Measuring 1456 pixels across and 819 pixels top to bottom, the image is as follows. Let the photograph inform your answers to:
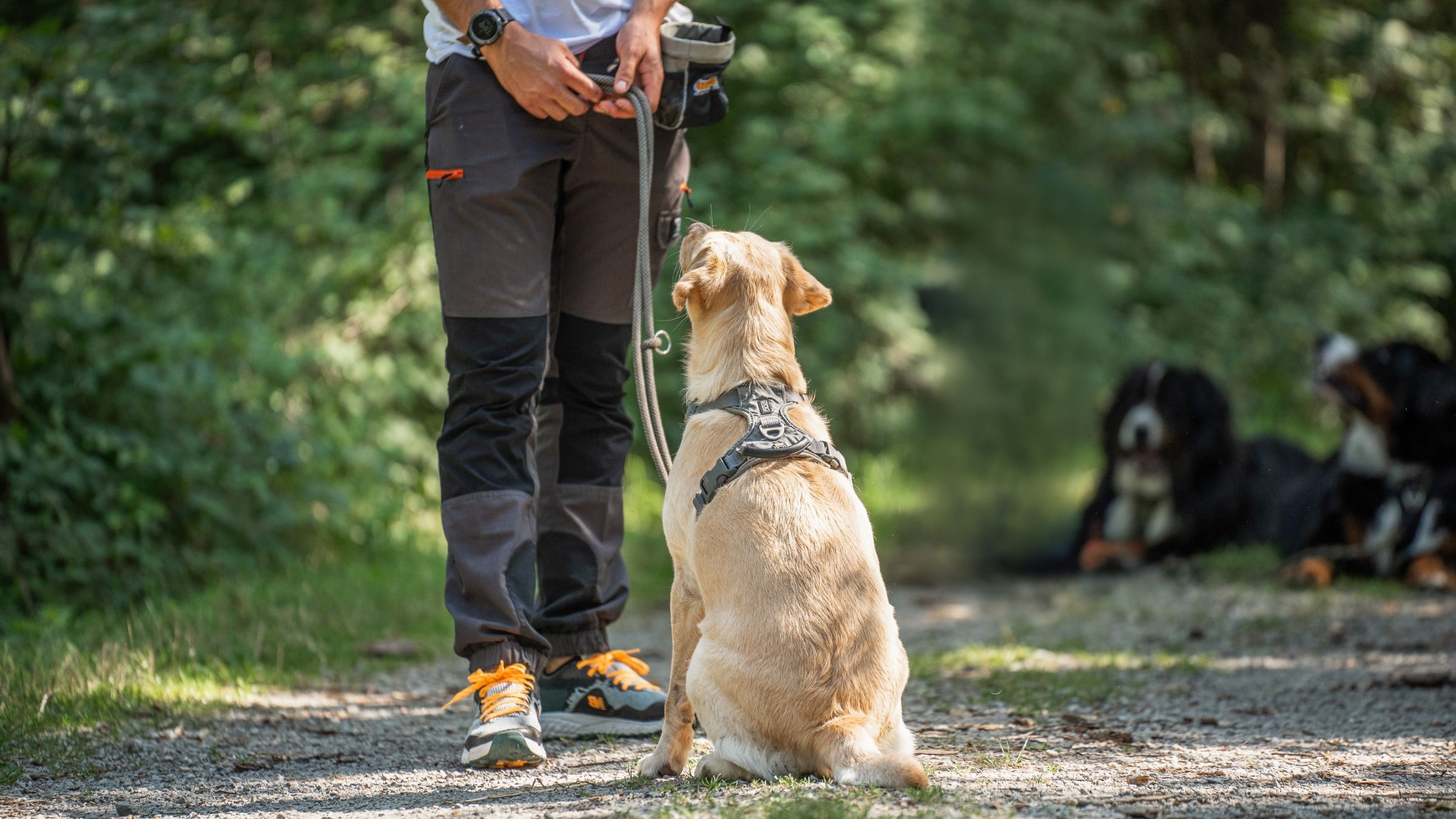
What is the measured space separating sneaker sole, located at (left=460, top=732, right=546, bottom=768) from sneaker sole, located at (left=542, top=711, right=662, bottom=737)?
372mm

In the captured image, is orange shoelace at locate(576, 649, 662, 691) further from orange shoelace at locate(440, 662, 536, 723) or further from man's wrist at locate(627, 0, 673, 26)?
man's wrist at locate(627, 0, 673, 26)

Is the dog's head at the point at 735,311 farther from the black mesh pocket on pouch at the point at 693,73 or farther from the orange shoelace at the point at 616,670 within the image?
the orange shoelace at the point at 616,670

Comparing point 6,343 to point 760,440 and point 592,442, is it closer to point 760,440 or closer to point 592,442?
point 592,442

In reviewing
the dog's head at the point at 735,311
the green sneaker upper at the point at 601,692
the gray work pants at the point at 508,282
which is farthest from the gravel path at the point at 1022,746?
the dog's head at the point at 735,311

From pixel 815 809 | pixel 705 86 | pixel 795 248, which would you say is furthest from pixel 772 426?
pixel 795 248

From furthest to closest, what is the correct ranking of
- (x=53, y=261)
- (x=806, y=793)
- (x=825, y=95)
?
(x=825, y=95) → (x=53, y=261) → (x=806, y=793)

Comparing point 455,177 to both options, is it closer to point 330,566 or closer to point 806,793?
point 806,793

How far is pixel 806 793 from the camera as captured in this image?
8.09 feet

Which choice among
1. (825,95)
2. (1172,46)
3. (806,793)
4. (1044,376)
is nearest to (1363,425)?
(1044,376)

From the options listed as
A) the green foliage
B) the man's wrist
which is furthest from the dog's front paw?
the green foliage

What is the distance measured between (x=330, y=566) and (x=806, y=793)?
4290mm

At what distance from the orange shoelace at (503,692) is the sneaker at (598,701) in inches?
13.2

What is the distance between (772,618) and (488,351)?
1.07m

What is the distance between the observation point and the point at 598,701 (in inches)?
136
